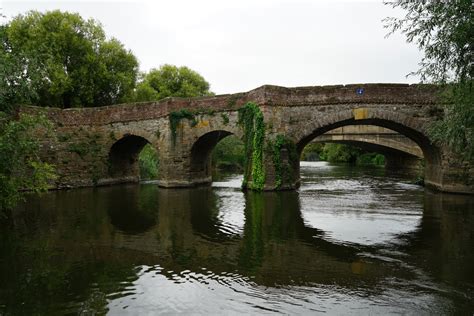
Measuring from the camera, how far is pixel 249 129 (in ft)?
53.9

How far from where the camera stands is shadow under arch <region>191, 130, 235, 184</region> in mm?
18689

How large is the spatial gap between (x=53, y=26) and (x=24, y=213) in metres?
17.8

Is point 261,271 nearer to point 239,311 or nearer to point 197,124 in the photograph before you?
point 239,311

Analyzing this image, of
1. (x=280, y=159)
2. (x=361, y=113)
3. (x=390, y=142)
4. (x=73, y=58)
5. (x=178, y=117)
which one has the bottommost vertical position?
(x=280, y=159)

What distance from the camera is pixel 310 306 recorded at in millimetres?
4680

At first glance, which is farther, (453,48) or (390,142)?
(390,142)

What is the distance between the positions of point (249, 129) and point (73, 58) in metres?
16.4

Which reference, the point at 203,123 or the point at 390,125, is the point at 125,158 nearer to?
the point at 203,123

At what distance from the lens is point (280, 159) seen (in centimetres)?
1578

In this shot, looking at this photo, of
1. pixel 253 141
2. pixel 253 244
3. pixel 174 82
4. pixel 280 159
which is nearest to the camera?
pixel 253 244

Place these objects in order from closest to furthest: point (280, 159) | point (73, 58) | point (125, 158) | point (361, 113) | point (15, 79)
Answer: point (15, 79)
point (361, 113)
point (280, 159)
point (125, 158)
point (73, 58)

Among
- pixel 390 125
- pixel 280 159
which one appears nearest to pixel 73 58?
pixel 280 159

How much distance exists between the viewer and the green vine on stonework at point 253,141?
52.0 ft

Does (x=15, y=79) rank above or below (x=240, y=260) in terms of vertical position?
above
